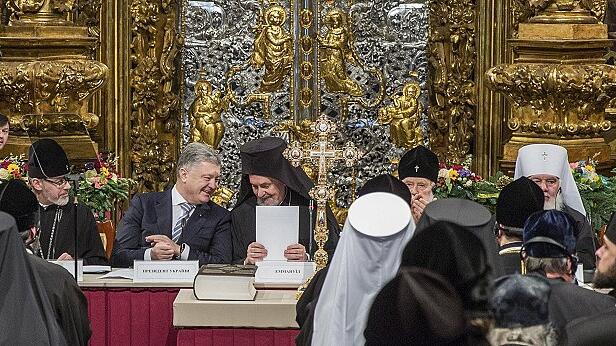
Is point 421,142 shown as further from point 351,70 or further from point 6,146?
point 6,146

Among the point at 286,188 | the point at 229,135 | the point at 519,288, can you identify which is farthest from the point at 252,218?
the point at 519,288

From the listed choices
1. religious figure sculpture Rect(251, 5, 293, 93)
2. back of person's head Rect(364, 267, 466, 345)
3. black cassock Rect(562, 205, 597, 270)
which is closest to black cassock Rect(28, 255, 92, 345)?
back of person's head Rect(364, 267, 466, 345)

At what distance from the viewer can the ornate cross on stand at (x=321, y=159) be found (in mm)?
8664

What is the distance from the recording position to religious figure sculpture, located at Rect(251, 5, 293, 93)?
1338 centimetres

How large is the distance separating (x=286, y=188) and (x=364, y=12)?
4.36 meters

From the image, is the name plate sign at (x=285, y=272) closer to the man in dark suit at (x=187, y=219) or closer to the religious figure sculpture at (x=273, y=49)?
the man in dark suit at (x=187, y=219)

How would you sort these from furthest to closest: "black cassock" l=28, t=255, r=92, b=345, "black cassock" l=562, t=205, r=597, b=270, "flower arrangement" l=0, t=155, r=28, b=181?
"flower arrangement" l=0, t=155, r=28, b=181, "black cassock" l=562, t=205, r=597, b=270, "black cassock" l=28, t=255, r=92, b=345

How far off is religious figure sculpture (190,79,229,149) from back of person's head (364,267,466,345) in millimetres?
8442

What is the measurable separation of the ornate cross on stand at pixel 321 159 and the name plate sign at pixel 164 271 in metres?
0.70

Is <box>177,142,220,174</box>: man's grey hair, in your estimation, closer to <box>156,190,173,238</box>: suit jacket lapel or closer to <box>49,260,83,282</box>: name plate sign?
<box>156,190,173,238</box>: suit jacket lapel

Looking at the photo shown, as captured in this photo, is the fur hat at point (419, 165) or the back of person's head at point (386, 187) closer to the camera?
the back of person's head at point (386, 187)

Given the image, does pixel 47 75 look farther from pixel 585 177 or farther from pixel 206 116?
pixel 585 177

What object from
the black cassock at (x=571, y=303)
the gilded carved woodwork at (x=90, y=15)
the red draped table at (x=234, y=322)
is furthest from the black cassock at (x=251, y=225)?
the black cassock at (x=571, y=303)

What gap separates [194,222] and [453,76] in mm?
4406
